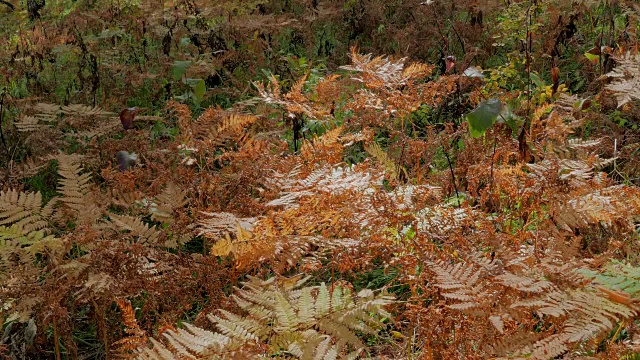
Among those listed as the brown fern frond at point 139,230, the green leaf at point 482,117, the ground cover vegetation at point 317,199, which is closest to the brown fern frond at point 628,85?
the ground cover vegetation at point 317,199

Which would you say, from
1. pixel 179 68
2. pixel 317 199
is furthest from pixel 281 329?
pixel 179 68

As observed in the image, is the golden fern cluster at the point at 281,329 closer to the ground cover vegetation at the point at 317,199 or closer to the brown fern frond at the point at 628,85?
the ground cover vegetation at the point at 317,199

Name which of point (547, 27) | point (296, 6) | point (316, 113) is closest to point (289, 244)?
point (316, 113)

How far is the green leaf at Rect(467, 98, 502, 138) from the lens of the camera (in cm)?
280

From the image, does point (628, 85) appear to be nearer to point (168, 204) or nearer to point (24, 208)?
point (168, 204)

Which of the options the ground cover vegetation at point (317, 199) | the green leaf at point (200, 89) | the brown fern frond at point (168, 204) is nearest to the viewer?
the ground cover vegetation at point (317, 199)

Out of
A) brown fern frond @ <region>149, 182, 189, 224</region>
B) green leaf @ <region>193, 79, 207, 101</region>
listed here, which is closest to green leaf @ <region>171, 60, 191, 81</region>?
green leaf @ <region>193, 79, 207, 101</region>

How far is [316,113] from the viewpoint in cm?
362

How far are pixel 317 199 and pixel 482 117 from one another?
2.68 feet

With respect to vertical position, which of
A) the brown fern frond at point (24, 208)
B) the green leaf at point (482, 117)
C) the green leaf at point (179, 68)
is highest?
the green leaf at point (482, 117)

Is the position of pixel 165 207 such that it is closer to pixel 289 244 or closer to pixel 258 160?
pixel 258 160

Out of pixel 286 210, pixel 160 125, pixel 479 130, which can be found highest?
pixel 479 130

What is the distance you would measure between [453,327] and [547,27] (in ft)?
12.8

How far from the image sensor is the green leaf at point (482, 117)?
280cm
